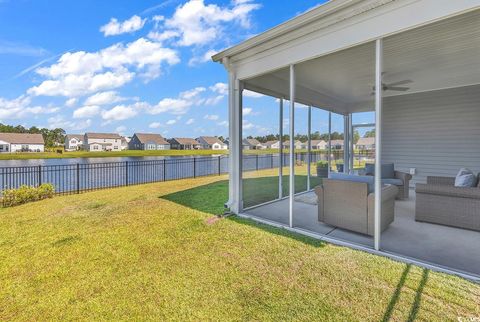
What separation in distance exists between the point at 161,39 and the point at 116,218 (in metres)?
10.6

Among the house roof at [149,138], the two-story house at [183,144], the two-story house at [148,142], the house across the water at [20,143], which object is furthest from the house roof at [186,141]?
the house across the water at [20,143]

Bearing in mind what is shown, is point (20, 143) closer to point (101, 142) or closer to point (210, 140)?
point (101, 142)

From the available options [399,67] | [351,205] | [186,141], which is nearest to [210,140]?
[186,141]

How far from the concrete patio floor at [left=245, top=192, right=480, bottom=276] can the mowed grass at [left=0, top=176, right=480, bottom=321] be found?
0.40m

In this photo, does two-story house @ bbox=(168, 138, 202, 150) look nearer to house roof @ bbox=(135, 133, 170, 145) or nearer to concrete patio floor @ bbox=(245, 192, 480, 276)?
house roof @ bbox=(135, 133, 170, 145)

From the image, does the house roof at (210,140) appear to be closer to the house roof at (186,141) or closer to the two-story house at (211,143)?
the two-story house at (211,143)

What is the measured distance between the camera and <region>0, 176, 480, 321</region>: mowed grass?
205 centimetres

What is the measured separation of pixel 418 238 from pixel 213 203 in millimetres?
3937

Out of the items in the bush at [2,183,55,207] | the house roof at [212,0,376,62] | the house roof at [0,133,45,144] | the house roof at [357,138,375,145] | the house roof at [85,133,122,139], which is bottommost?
the bush at [2,183,55,207]

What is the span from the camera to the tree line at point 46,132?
157 ft

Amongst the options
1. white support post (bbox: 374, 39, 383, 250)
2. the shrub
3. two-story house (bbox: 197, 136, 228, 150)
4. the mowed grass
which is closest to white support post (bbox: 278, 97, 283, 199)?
the shrub

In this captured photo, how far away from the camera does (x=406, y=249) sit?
3.12 m

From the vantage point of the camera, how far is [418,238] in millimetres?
3463

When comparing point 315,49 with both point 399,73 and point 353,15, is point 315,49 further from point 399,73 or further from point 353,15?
point 399,73
